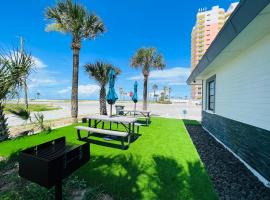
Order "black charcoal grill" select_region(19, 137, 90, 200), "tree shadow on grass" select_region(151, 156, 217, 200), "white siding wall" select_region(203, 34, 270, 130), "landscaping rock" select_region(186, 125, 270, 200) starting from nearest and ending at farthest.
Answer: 1. "black charcoal grill" select_region(19, 137, 90, 200)
2. "tree shadow on grass" select_region(151, 156, 217, 200)
3. "landscaping rock" select_region(186, 125, 270, 200)
4. "white siding wall" select_region(203, 34, 270, 130)

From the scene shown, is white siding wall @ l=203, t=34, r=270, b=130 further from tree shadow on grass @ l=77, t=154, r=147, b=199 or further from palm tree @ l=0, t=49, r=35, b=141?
palm tree @ l=0, t=49, r=35, b=141

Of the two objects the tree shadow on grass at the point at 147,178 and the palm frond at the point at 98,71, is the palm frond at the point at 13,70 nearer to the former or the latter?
the tree shadow on grass at the point at 147,178

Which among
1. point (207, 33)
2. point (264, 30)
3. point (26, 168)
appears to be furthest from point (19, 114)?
point (207, 33)

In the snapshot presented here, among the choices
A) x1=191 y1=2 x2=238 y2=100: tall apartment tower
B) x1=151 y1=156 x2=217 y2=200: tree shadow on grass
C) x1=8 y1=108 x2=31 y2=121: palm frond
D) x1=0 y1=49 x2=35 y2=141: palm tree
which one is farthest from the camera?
x1=191 y1=2 x2=238 y2=100: tall apartment tower

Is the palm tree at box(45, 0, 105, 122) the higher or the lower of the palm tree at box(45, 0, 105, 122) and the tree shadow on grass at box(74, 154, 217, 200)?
the higher

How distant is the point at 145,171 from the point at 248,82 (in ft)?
12.2

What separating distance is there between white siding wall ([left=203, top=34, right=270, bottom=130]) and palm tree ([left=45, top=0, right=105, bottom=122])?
26.2 ft

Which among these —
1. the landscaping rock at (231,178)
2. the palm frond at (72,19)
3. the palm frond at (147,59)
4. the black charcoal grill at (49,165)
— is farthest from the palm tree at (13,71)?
the palm frond at (147,59)

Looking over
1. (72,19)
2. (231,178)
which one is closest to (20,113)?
(72,19)

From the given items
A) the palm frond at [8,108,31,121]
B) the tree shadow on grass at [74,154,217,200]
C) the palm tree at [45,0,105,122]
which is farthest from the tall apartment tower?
the palm frond at [8,108,31,121]

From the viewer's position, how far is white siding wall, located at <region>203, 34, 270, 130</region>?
3498 mm

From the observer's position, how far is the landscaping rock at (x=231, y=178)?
3.00 meters

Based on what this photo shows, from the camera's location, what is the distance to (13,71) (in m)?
5.13

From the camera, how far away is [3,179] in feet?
10.8
